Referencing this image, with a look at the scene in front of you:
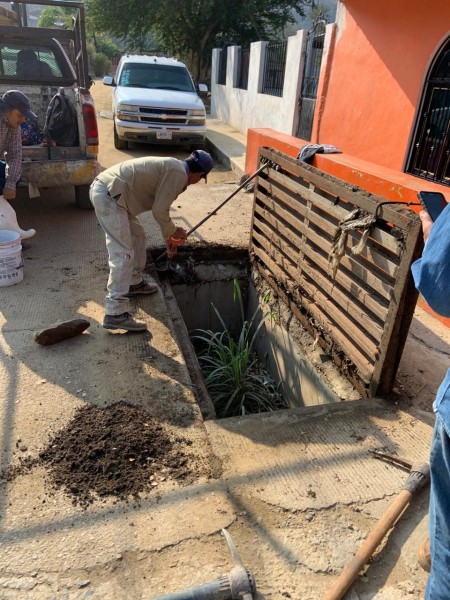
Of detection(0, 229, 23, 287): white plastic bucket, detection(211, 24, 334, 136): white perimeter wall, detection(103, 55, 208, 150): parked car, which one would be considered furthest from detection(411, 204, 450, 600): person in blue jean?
detection(103, 55, 208, 150): parked car

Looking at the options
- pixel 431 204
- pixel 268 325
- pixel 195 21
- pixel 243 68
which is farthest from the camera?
pixel 195 21

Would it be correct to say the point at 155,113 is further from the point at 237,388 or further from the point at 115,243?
the point at 237,388

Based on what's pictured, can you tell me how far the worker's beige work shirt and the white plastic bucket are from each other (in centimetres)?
118

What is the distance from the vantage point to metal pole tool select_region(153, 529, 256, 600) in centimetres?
183

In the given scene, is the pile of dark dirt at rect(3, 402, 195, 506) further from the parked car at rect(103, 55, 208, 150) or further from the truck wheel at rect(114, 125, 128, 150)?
the truck wheel at rect(114, 125, 128, 150)

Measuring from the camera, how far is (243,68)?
1500cm

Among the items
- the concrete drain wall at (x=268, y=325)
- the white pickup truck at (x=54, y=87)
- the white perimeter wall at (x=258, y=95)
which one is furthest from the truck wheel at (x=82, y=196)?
the white perimeter wall at (x=258, y=95)

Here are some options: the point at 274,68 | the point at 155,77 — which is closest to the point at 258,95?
the point at 274,68

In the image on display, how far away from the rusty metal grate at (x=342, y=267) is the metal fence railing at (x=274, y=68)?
7822 mm

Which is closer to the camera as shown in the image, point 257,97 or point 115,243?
point 115,243

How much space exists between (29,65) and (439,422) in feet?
22.7

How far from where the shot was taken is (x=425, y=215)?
1.85 m

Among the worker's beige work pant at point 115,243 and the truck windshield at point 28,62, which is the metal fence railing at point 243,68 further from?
the worker's beige work pant at point 115,243

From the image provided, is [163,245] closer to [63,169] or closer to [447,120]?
[63,169]
